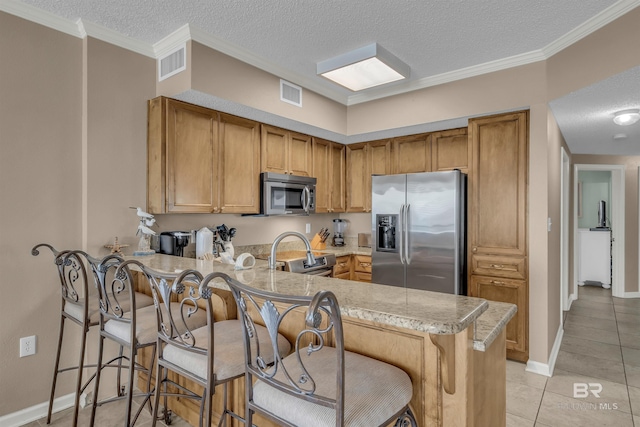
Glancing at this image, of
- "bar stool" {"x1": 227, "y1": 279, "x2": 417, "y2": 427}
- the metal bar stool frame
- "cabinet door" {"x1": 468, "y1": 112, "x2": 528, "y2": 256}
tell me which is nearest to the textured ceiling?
"cabinet door" {"x1": 468, "y1": 112, "x2": 528, "y2": 256}

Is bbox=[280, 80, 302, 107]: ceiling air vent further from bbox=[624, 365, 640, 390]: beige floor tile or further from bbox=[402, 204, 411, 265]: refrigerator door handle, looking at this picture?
bbox=[624, 365, 640, 390]: beige floor tile

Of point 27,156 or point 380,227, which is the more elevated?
point 27,156

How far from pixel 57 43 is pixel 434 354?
9.90 feet

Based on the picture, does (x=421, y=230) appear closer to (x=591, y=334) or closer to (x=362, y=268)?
(x=362, y=268)

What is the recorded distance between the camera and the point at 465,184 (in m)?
3.43

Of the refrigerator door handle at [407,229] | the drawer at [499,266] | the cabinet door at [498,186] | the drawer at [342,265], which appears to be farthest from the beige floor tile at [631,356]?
the drawer at [342,265]

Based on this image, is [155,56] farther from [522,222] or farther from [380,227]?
[522,222]

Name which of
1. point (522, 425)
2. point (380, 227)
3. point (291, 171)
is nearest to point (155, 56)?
point (291, 171)

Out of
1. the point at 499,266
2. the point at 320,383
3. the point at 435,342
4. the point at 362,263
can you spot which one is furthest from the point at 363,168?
the point at 320,383

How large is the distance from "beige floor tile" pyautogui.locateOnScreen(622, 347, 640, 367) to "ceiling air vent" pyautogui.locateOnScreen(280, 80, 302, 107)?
3774 mm

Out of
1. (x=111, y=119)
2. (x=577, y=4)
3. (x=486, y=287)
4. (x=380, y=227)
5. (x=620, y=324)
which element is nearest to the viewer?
(x=577, y=4)

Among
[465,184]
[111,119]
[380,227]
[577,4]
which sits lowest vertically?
[380,227]

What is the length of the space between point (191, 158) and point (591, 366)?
150 inches

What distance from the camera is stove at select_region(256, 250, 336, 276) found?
3395mm
